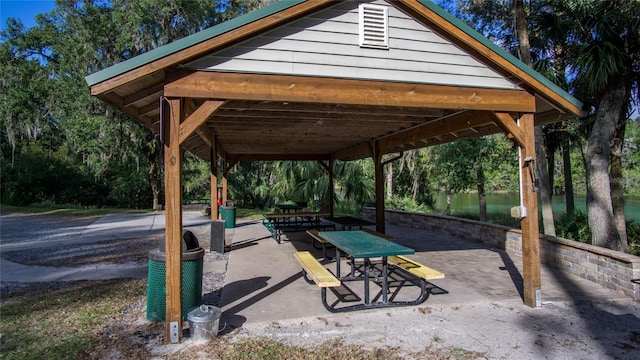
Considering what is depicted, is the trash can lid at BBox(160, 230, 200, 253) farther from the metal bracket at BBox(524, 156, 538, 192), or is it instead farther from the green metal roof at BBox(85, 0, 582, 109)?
the metal bracket at BBox(524, 156, 538, 192)

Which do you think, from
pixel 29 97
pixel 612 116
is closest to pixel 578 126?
pixel 612 116

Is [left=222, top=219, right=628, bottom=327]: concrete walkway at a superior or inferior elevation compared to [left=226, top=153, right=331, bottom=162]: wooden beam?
inferior

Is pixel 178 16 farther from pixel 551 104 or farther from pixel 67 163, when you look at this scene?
pixel 551 104

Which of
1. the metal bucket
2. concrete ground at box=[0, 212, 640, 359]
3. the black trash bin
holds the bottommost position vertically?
concrete ground at box=[0, 212, 640, 359]

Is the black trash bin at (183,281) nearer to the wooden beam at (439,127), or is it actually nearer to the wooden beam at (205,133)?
the wooden beam at (205,133)

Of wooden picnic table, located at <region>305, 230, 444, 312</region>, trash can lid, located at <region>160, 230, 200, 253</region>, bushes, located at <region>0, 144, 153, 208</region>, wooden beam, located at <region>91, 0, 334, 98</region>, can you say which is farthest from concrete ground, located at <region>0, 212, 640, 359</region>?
bushes, located at <region>0, 144, 153, 208</region>

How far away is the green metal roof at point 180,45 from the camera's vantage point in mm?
3414

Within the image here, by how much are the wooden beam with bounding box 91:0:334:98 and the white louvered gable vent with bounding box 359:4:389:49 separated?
411 mm

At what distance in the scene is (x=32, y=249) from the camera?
887cm

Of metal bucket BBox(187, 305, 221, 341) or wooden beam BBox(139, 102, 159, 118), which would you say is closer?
metal bucket BBox(187, 305, 221, 341)

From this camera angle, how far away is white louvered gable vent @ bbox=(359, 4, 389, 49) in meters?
4.19

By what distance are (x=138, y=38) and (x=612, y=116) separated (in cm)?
1722

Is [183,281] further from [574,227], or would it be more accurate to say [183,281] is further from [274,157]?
[574,227]

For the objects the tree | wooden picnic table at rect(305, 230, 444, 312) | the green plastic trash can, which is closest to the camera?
wooden picnic table at rect(305, 230, 444, 312)
